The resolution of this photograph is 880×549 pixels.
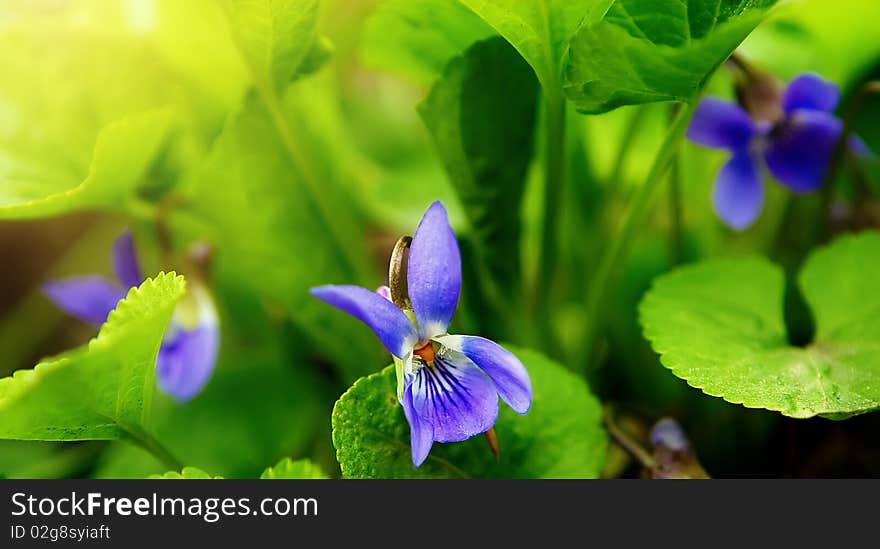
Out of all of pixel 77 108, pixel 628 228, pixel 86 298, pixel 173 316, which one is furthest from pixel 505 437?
pixel 77 108

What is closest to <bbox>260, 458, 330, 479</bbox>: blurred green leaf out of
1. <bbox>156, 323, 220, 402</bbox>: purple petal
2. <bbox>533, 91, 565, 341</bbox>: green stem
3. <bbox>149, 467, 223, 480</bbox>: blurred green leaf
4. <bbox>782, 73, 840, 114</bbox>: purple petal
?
<bbox>149, 467, 223, 480</bbox>: blurred green leaf

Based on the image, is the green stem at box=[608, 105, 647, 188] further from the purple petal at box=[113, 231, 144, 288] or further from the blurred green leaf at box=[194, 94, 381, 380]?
the purple petal at box=[113, 231, 144, 288]

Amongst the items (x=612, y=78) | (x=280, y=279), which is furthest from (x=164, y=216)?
(x=612, y=78)

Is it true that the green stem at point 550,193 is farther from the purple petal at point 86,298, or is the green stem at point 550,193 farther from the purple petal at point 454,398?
the purple petal at point 86,298

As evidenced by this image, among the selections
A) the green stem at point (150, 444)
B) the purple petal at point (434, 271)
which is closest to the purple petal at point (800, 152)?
the purple petal at point (434, 271)

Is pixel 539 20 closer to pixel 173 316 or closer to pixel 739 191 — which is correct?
pixel 739 191
